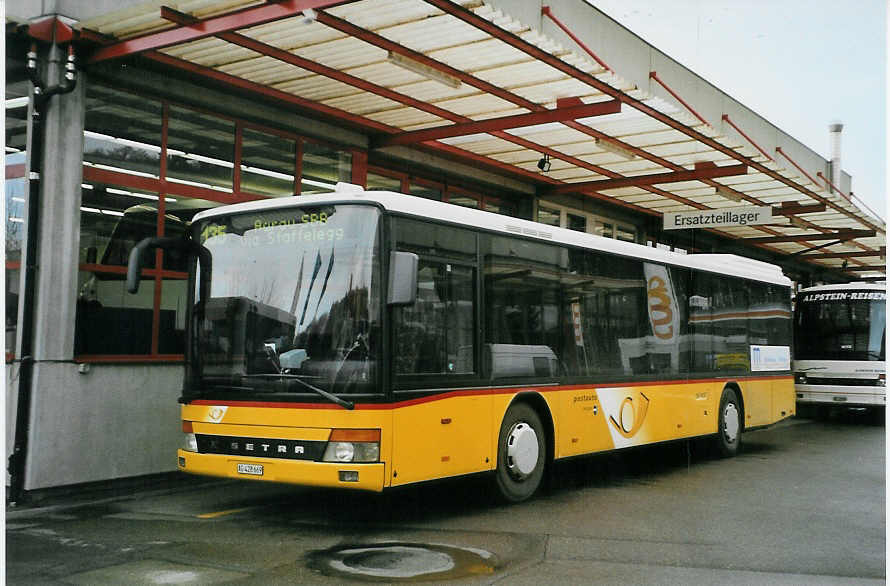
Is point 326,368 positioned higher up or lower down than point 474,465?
higher up

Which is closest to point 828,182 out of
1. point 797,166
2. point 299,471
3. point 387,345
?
point 797,166

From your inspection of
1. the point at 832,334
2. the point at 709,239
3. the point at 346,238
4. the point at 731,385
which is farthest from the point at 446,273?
the point at 709,239

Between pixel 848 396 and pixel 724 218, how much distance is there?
5915 millimetres

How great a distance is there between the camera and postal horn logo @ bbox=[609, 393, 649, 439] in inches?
448

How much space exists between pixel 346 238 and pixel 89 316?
4.03m

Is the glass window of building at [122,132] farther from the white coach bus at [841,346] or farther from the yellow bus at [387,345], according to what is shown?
the white coach bus at [841,346]

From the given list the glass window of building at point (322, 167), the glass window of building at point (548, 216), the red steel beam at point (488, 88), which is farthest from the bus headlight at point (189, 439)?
the glass window of building at point (548, 216)

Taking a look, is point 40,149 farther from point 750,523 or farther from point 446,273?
point 750,523

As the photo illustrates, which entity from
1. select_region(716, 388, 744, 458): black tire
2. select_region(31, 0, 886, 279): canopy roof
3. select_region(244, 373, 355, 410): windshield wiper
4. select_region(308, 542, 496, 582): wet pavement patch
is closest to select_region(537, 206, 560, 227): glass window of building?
select_region(31, 0, 886, 279): canopy roof

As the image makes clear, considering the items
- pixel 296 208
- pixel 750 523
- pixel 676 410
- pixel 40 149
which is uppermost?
pixel 40 149

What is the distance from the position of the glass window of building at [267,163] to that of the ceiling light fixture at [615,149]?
4.77 m

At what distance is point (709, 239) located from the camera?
2520 centimetres

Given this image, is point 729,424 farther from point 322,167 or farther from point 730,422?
point 322,167

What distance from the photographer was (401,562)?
6.99m
